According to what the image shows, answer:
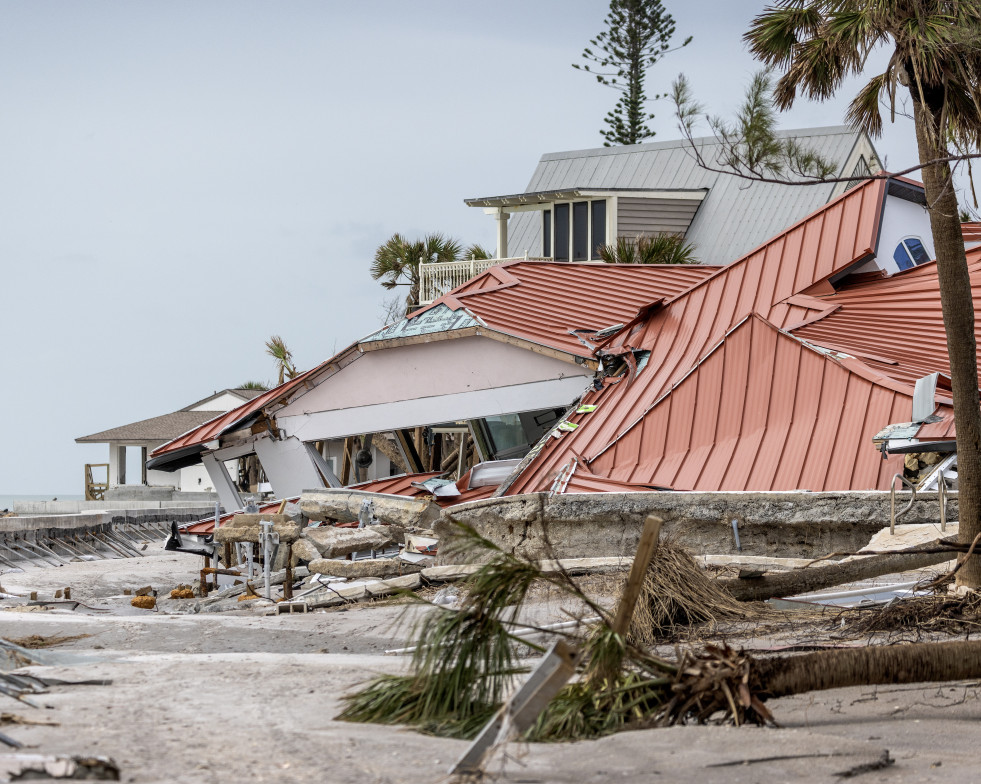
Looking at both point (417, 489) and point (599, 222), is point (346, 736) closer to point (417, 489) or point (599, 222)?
point (417, 489)

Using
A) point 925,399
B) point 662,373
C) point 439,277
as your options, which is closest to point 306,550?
point 662,373

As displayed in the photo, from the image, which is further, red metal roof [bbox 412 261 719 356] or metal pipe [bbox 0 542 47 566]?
metal pipe [bbox 0 542 47 566]

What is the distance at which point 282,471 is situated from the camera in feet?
74.4

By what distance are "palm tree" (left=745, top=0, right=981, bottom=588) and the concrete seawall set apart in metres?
2.54

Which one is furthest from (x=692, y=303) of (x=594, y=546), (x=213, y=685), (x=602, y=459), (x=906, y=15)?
(x=213, y=685)

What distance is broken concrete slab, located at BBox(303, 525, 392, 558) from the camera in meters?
15.2

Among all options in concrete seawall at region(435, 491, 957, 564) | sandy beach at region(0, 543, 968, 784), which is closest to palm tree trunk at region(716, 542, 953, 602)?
sandy beach at region(0, 543, 968, 784)

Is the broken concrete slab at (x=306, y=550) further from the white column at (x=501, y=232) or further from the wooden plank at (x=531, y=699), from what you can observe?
the white column at (x=501, y=232)

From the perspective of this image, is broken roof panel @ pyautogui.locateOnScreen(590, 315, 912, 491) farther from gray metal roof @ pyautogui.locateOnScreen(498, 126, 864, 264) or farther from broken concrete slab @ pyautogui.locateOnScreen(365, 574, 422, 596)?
gray metal roof @ pyautogui.locateOnScreen(498, 126, 864, 264)

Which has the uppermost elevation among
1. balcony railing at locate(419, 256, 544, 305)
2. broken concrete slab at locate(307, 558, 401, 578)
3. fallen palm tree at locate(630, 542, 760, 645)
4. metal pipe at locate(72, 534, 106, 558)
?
balcony railing at locate(419, 256, 544, 305)

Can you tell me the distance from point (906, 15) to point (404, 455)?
17.0 m

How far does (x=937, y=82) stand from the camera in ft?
29.1

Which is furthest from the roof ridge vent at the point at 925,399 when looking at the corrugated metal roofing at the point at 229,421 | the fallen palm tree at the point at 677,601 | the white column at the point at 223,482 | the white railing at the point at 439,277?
the white railing at the point at 439,277

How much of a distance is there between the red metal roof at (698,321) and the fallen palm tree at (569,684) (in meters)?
10.6
